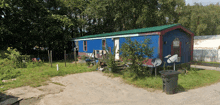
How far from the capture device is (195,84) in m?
6.94

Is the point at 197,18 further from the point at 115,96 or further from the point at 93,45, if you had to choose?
the point at 115,96

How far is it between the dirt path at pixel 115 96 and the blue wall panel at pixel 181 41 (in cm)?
332

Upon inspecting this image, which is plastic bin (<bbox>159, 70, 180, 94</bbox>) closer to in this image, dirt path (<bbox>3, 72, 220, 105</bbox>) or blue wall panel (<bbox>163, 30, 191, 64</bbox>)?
dirt path (<bbox>3, 72, 220, 105</bbox>)

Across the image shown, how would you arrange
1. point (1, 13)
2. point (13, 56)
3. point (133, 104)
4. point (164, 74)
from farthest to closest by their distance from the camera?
point (1, 13) < point (13, 56) < point (164, 74) < point (133, 104)

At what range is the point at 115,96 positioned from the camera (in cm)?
578

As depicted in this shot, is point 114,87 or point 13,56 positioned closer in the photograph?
point 114,87

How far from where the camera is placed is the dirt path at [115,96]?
5.15m

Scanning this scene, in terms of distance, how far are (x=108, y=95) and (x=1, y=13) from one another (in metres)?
15.7

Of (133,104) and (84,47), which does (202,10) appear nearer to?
(84,47)

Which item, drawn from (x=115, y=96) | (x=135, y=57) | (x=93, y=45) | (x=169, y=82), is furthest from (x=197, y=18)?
(x=115, y=96)

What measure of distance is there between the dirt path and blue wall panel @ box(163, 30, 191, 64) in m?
3.32

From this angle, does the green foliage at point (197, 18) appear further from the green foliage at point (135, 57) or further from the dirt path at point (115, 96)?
the dirt path at point (115, 96)

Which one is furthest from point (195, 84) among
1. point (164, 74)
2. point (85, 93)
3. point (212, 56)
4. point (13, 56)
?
point (13, 56)

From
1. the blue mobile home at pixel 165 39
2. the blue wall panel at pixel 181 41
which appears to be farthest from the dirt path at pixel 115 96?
the blue wall panel at pixel 181 41
